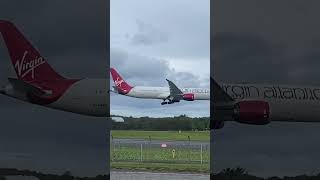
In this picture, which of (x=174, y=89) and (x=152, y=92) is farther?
(x=152, y=92)

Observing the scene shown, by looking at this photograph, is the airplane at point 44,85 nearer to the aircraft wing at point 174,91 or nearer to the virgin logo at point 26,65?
the virgin logo at point 26,65

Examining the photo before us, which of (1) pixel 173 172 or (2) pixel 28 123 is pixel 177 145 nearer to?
(1) pixel 173 172

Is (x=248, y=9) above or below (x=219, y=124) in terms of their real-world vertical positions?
above

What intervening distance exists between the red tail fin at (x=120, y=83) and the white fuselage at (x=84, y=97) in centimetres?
18

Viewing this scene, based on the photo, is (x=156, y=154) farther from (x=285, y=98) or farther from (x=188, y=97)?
(x=285, y=98)

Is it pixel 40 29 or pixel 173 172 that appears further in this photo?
pixel 173 172

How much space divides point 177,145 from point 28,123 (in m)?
1.70

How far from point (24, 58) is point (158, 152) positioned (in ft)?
6.36

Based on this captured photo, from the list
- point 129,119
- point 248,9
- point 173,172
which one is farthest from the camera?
point 173,172

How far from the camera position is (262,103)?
14.5ft

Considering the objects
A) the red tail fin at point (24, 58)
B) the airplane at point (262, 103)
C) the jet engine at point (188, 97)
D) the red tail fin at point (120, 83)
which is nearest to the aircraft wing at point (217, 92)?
the airplane at point (262, 103)

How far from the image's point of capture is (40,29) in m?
4.34

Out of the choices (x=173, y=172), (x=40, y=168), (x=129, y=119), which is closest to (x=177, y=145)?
(x=173, y=172)

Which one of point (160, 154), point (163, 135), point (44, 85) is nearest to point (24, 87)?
point (44, 85)
